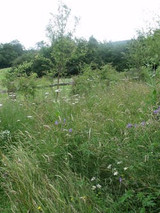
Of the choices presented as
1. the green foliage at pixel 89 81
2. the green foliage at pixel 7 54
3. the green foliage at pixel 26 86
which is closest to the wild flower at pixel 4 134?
the green foliage at pixel 89 81

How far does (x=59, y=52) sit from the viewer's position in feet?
29.0

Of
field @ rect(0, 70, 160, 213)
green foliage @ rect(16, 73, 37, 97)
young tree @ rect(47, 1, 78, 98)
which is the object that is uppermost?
young tree @ rect(47, 1, 78, 98)

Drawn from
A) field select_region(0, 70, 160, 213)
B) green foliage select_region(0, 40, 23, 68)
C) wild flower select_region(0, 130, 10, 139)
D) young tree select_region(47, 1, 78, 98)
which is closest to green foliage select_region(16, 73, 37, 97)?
young tree select_region(47, 1, 78, 98)

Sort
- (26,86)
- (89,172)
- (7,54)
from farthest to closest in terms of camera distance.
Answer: (7,54) < (26,86) < (89,172)

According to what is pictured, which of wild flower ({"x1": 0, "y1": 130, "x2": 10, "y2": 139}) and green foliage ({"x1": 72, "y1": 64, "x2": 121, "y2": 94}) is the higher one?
green foliage ({"x1": 72, "y1": 64, "x2": 121, "y2": 94})

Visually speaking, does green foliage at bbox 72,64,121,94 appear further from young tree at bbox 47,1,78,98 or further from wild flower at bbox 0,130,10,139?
wild flower at bbox 0,130,10,139

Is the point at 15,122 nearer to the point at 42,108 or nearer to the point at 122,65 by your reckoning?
the point at 42,108

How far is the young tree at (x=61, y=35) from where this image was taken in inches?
350

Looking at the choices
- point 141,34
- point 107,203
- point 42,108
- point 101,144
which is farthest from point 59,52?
point 141,34

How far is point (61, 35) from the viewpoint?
9023 millimetres

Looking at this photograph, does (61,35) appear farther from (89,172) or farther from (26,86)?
(89,172)

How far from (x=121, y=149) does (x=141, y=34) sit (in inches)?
791

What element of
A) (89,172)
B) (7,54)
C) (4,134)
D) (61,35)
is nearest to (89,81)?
(61,35)

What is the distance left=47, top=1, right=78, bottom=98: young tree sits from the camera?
890 centimetres
